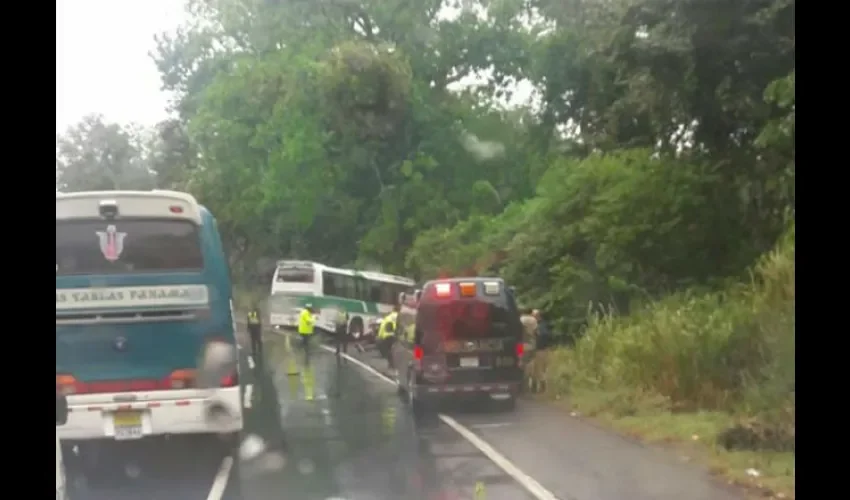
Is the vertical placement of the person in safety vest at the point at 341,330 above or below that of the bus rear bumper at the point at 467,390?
above

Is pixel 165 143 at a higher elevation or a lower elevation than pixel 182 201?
higher

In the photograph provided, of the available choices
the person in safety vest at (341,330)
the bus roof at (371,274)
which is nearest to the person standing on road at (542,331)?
the bus roof at (371,274)

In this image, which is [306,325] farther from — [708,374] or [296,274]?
[708,374]

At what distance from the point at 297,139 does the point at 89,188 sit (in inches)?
89.9

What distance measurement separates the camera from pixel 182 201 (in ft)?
28.5

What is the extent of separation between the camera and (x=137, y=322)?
8172 mm

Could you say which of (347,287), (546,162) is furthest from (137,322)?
(546,162)

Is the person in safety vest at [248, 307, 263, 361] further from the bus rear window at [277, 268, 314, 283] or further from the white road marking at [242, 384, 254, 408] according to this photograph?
the white road marking at [242, 384, 254, 408]

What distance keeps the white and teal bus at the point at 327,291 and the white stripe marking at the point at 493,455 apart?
59cm

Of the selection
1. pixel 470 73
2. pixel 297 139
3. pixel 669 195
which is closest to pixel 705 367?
pixel 669 195

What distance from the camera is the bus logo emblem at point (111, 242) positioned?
8.18 meters

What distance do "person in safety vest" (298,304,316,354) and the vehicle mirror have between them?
3.04m

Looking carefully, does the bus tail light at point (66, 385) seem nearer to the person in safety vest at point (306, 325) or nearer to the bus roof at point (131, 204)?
the bus roof at point (131, 204)
